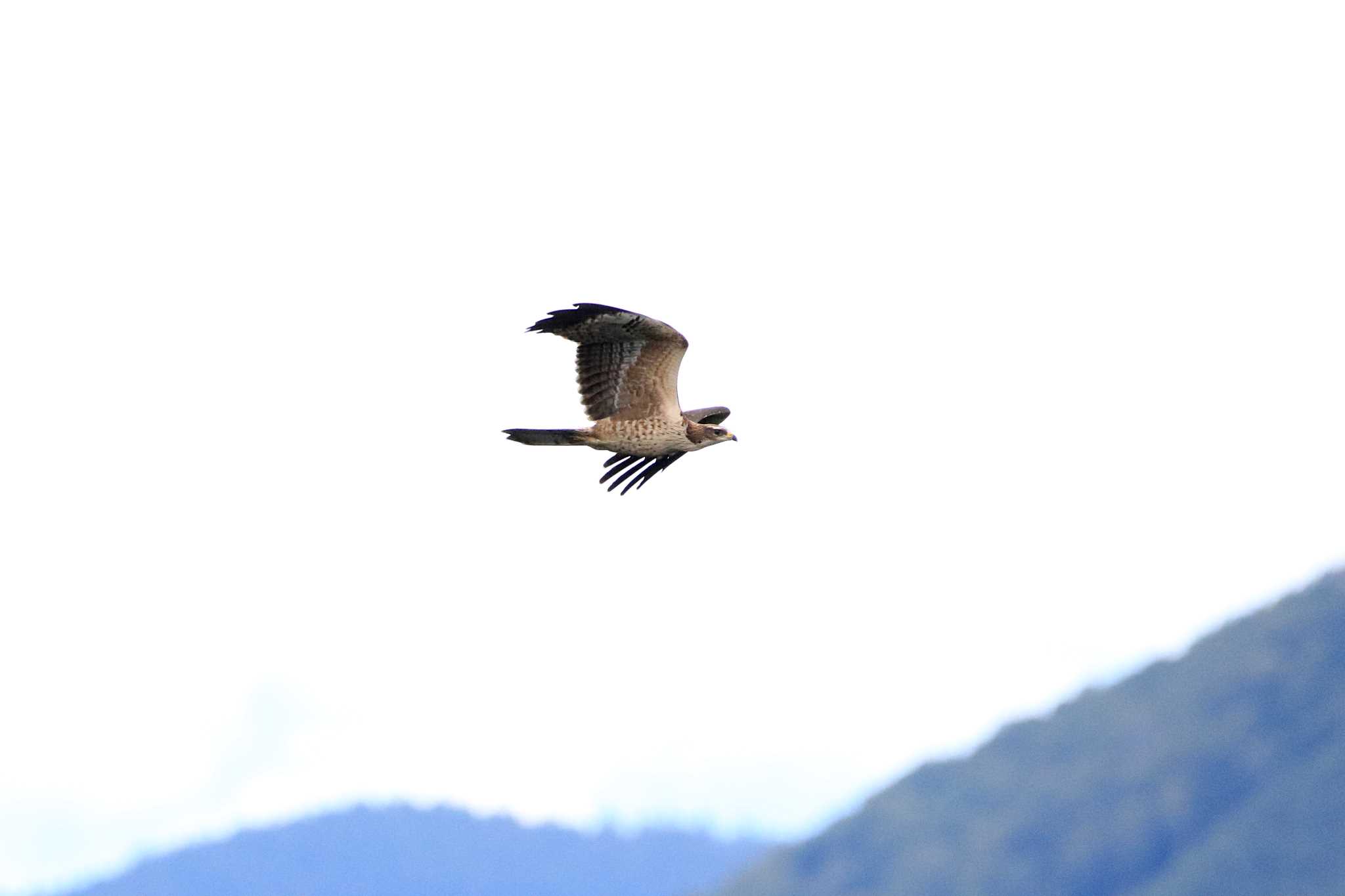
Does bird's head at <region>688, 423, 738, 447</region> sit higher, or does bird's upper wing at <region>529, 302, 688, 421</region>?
bird's upper wing at <region>529, 302, 688, 421</region>

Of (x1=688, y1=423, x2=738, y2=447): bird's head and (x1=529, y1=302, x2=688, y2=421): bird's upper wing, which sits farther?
(x1=688, y1=423, x2=738, y2=447): bird's head

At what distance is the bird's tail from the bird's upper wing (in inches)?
13.5

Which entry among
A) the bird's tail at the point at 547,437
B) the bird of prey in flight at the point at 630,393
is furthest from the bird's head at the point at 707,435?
the bird's tail at the point at 547,437

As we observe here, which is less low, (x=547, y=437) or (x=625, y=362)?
(x=625, y=362)

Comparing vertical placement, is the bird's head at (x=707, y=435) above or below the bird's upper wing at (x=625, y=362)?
below

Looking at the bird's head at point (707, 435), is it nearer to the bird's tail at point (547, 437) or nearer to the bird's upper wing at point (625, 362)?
the bird's upper wing at point (625, 362)

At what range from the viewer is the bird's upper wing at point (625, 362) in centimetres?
2461

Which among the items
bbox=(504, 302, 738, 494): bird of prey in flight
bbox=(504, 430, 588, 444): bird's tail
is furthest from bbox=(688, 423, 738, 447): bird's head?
bbox=(504, 430, 588, 444): bird's tail

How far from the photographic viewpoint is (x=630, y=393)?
84.1ft

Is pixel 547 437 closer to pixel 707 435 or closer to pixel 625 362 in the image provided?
pixel 625 362

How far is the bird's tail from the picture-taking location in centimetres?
2555

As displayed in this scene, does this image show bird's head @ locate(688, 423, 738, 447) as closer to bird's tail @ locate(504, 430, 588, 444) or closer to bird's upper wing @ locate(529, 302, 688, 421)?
bird's upper wing @ locate(529, 302, 688, 421)

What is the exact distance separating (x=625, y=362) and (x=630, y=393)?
46 cm

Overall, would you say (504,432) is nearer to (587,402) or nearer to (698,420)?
(587,402)
